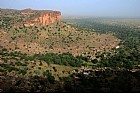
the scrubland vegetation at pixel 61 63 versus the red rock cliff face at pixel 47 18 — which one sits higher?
the red rock cliff face at pixel 47 18

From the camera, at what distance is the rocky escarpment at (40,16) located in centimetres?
386

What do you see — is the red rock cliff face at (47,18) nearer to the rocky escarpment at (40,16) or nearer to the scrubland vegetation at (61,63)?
the rocky escarpment at (40,16)

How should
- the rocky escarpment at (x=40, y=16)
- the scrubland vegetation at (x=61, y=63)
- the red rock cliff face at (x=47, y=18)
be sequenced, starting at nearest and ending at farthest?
the scrubland vegetation at (x=61, y=63) < the rocky escarpment at (x=40, y=16) < the red rock cliff face at (x=47, y=18)

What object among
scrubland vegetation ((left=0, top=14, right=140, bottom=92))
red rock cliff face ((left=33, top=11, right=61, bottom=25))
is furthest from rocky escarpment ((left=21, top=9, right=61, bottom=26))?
scrubland vegetation ((left=0, top=14, right=140, bottom=92))

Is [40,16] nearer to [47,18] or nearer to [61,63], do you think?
[47,18]

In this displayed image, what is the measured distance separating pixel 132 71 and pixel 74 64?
830mm

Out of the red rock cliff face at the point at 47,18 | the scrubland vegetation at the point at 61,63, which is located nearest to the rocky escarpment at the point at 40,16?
the red rock cliff face at the point at 47,18

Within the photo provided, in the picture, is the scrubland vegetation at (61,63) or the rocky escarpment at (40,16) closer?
the scrubland vegetation at (61,63)

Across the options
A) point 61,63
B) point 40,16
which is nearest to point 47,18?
point 40,16

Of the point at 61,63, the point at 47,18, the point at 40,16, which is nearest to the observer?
the point at 61,63

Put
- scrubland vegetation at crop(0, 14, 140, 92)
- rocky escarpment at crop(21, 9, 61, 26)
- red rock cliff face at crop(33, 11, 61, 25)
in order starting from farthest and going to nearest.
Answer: red rock cliff face at crop(33, 11, 61, 25) < rocky escarpment at crop(21, 9, 61, 26) < scrubland vegetation at crop(0, 14, 140, 92)

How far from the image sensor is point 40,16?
4180 millimetres

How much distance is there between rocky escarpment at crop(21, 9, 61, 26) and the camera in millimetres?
3862

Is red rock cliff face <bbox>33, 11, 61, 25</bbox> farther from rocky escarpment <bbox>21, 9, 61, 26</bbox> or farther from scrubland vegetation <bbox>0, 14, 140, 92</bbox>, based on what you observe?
scrubland vegetation <bbox>0, 14, 140, 92</bbox>
